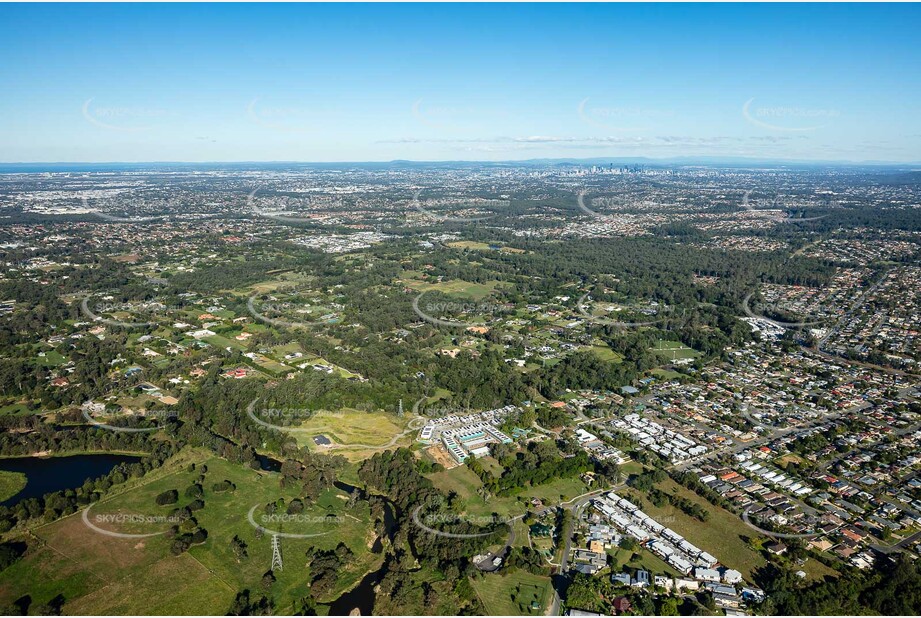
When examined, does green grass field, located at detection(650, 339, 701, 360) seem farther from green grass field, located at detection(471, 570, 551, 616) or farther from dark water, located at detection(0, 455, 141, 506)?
dark water, located at detection(0, 455, 141, 506)

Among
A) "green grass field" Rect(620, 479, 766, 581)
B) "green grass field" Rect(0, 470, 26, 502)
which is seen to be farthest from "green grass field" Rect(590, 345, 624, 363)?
"green grass field" Rect(0, 470, 26, 502)

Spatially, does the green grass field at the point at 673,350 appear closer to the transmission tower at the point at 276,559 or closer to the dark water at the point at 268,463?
the dark water at the point at 268,463

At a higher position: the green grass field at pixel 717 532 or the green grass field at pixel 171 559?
the green grass field at pixel 171 559

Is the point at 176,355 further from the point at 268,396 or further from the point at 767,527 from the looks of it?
the point at 767,527

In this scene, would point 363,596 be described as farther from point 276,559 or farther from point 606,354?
point 606,354

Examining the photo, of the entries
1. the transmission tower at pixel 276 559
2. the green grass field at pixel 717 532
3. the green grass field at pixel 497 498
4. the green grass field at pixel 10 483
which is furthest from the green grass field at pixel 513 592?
the green grass field at pixel 10 483

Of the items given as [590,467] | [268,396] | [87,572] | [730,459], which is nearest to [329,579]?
[87,572]

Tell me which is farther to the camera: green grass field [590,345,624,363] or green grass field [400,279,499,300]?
green grass field [400,279,499,300]

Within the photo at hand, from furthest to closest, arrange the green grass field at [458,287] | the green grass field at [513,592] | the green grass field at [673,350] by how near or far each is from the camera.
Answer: the green grass field at [458,287] → the green grass field at [673,350] → the green grass field at [513,592]
